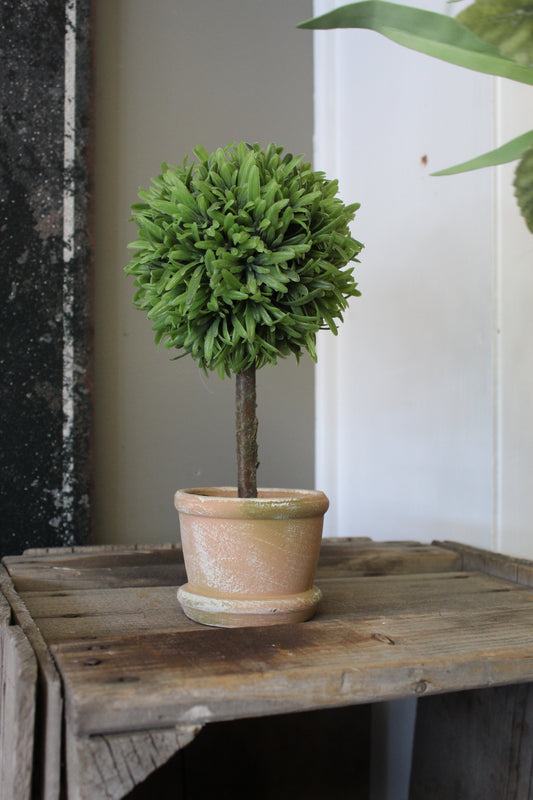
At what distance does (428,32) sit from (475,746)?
2.55 feet

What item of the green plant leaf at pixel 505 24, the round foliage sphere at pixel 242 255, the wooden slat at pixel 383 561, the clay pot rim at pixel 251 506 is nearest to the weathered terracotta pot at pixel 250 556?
the clay pot rim at pixel 251 506

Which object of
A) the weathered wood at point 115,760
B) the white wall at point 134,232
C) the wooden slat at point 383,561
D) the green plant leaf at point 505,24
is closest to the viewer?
the green plant leaf at point 505,24

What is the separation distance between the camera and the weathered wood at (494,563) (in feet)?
2.58

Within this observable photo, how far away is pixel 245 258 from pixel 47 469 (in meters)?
0.59

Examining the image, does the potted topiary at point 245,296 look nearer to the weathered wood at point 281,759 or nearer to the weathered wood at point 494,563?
the weathered wood at point 494,563

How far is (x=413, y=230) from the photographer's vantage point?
3.61 feet

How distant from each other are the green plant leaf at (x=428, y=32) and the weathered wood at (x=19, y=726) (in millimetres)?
445

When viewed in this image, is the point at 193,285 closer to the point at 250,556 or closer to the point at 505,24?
the point at 250,556

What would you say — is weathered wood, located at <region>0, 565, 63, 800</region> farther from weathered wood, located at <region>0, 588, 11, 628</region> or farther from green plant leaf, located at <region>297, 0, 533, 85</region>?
green plant leaf, located at <region>297, 0, 533, 85</region>

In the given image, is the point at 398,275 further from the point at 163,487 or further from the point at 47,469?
the point at 47,469

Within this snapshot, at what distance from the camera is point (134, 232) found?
1.13m

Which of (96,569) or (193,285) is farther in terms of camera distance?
(96,569)

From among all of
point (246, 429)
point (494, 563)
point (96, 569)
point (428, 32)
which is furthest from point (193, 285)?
point (494, 563)

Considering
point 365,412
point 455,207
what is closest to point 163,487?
point 365,412
